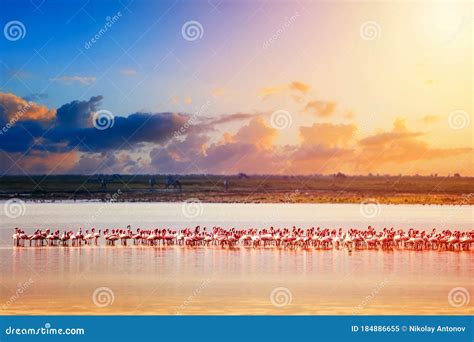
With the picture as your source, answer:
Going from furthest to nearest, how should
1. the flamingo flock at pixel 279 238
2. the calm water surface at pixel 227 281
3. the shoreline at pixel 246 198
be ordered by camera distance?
1. the shoreline at pixel 246 198
2. the flamingo flock at pixel 279 238
3. the calm water surface at pixel 227 281

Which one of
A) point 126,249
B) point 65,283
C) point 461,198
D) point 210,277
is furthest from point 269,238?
point 461,198

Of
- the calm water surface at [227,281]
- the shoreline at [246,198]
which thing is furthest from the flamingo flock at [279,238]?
the shoreline at [246,198]

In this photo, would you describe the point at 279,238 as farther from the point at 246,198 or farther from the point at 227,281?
the point at 246,198

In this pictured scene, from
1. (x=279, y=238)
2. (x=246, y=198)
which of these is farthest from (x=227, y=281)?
(x=246, y=198)

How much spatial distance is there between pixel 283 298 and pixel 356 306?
156 cm

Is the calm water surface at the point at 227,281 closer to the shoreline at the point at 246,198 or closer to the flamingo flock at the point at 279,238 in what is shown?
the flamingo flock at the point at 279,238

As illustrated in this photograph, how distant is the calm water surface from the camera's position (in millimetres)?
18156

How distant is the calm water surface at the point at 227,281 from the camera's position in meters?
18.2

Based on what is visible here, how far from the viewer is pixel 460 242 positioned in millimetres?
29078

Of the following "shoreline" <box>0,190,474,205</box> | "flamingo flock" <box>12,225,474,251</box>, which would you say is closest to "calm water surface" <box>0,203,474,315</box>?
"flamingo flock" <box>12,225,474,251</box>

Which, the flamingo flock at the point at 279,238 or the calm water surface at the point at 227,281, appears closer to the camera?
the calm water surface at the point at 227,281

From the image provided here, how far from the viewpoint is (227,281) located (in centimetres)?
2089

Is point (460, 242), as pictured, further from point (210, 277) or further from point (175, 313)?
point (175, 313)

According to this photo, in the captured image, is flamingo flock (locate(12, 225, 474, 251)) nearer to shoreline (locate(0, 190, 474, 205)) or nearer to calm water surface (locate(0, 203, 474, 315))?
calm water surface (locate(0, 203, 474, 315))
